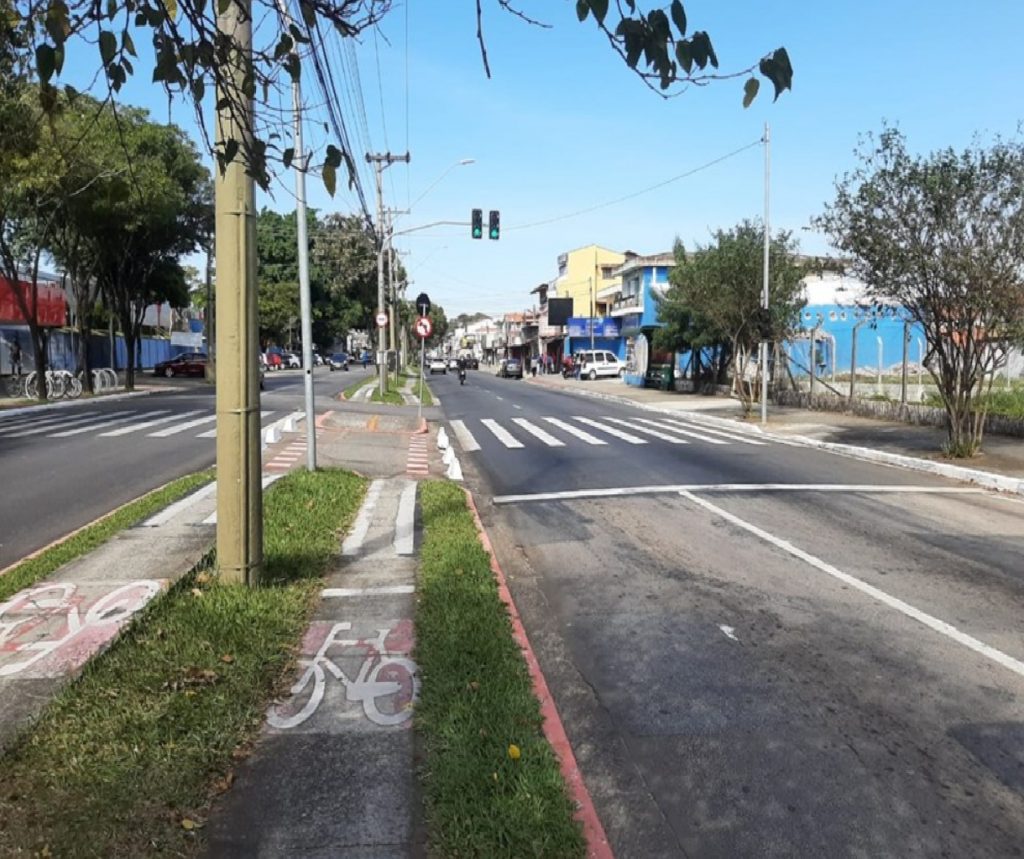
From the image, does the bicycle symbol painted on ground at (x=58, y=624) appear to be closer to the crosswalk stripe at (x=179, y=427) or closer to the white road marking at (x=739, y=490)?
the white road marking at (x=739, y=490)

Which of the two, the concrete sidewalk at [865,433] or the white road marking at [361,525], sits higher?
the concrete sidewalk at [865,433]

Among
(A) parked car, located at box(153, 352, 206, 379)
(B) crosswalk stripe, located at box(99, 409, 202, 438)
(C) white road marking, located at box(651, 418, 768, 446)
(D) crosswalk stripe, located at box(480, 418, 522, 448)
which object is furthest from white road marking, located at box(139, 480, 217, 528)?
(A) parked car, located at box(153, 352, 206, 379)

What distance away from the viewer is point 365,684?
4922 mm

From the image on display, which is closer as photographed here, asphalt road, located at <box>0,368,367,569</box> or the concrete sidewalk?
asphalt road, located at <box>0,368,367,569</box>

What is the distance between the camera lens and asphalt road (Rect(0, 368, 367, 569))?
9.89 m

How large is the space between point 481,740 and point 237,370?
309 centimetres

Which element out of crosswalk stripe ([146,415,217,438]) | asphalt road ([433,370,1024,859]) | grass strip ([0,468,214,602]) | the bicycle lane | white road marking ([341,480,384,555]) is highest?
crosswalk stripe ([146,415,217,438])

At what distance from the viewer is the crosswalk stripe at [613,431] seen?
775 inches

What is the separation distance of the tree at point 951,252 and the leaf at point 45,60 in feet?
44.8

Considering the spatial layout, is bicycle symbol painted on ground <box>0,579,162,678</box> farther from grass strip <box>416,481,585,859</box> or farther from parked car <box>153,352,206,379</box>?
parked car <box>153,352,206,379</box>

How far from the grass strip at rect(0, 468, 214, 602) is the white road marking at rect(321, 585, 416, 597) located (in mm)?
2131

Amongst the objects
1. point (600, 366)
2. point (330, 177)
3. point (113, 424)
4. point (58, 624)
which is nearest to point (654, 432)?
point (113, 424)

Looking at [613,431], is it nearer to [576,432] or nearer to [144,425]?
[576,432]

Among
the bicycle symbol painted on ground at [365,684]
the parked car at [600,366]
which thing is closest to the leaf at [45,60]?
the bicycle symbol painted on ground at [365,684]
